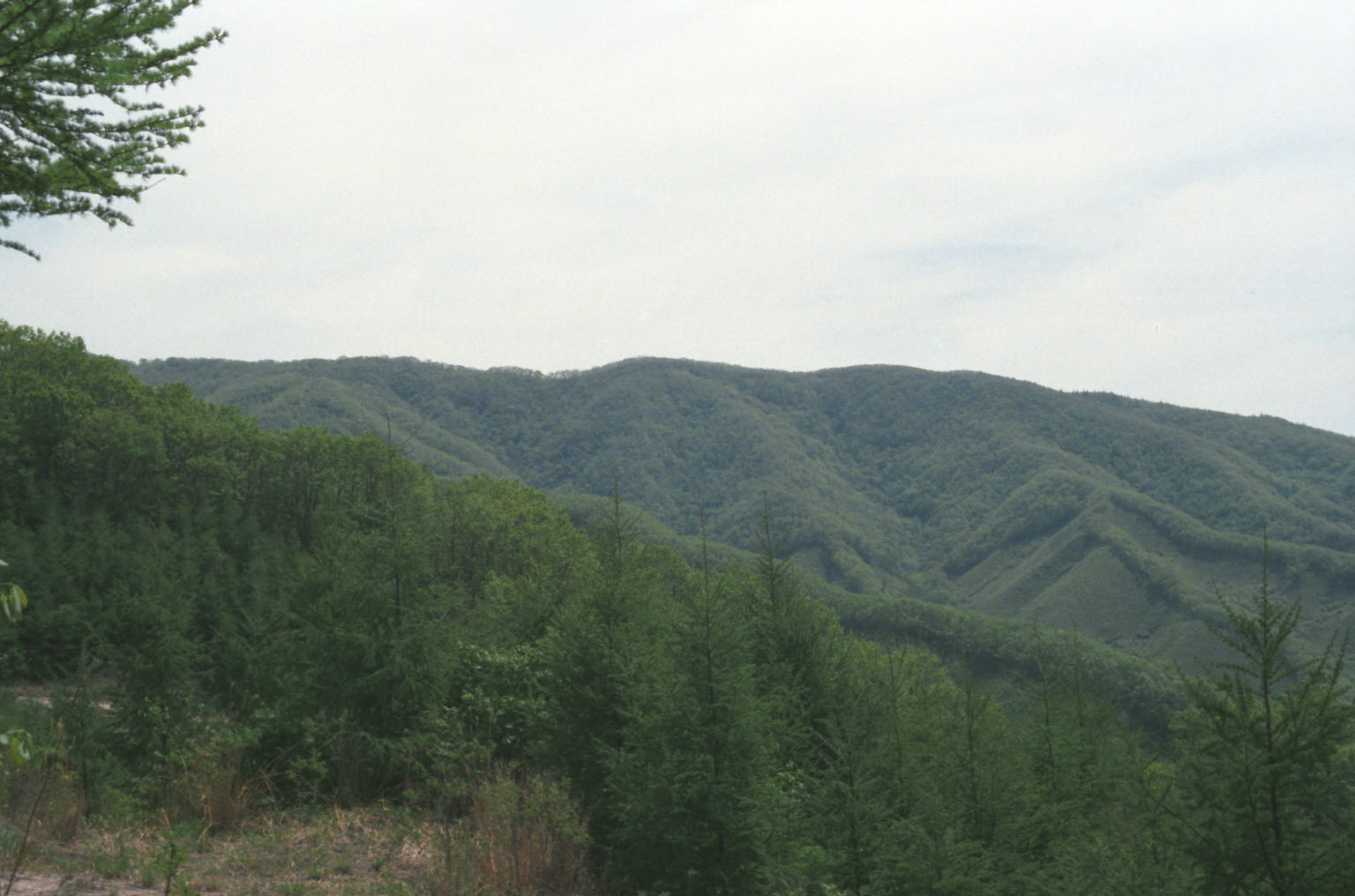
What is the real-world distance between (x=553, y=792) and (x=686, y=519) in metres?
175

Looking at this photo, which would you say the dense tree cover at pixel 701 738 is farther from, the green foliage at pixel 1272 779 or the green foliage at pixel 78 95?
the green foliage at pixel 78 95

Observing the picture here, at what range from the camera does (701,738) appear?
7953 millimetres

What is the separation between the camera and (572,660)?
10055 millimetres

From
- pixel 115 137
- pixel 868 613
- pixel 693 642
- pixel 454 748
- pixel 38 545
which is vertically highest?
pixel 115 137

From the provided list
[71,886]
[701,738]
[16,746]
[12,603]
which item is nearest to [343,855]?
[71,886]

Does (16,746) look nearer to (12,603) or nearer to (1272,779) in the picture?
(12,603)

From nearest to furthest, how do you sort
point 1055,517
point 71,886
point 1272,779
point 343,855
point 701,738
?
point 1272,779 < point 71,886 < point 343,855 < point 701,738 < point 1055,517

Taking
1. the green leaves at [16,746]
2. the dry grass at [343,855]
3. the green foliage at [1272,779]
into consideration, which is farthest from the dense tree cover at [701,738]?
the green leaves at [16,746]

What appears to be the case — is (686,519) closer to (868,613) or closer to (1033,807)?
(868,613)

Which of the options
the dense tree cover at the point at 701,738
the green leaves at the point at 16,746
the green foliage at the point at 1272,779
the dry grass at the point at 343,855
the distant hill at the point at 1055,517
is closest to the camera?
the green leaves at the point at 16,746

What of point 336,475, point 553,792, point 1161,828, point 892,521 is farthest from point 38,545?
point 892,521

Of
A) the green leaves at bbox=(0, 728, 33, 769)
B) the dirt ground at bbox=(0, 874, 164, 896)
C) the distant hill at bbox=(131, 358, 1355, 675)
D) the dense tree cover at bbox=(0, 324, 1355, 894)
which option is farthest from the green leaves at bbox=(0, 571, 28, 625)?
the distant hill at bbox=(131, 358, 1355, 675)

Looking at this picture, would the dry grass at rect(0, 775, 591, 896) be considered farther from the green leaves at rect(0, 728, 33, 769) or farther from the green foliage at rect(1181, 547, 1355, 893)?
the green foliage at rect(1181, 547, 1355, 893)

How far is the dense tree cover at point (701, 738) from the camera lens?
5.87 metres
